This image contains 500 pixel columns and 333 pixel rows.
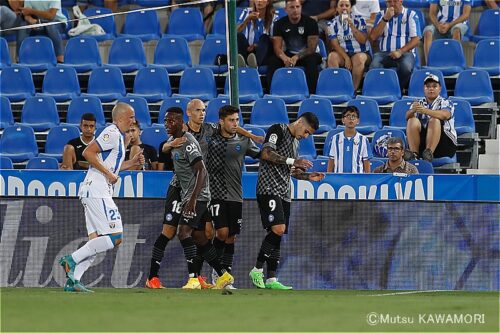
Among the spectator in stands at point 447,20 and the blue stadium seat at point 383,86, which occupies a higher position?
the spectator in stands at point 447,20

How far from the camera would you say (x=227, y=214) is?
1513 cm

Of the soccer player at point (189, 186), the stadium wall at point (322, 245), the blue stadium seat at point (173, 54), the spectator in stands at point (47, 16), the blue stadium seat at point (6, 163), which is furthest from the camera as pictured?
the spectator in stands at point (47, 16)

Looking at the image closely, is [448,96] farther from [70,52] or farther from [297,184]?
[70,52]

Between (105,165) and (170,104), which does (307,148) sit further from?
(105,165)

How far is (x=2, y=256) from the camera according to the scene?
51.9 feet

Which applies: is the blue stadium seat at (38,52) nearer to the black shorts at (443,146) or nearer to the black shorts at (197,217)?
the black shorts at (443,146)

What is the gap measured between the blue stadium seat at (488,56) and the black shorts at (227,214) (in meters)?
7.65

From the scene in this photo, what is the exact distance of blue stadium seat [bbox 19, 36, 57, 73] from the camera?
22.9 meters

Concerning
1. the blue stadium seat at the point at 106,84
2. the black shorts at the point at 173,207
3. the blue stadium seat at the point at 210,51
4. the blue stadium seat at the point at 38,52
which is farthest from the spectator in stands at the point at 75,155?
the blue stadium seat at the point at 38,52

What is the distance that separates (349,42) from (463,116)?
2682mm

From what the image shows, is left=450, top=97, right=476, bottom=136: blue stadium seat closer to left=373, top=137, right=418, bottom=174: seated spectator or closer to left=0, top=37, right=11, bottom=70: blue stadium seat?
left=373, top=137, right=418, bottom=174: seated spectator

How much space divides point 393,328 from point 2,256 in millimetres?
7111

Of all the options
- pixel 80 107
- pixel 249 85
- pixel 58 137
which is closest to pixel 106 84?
pixel 80 107

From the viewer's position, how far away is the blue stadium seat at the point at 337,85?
20.8 m
